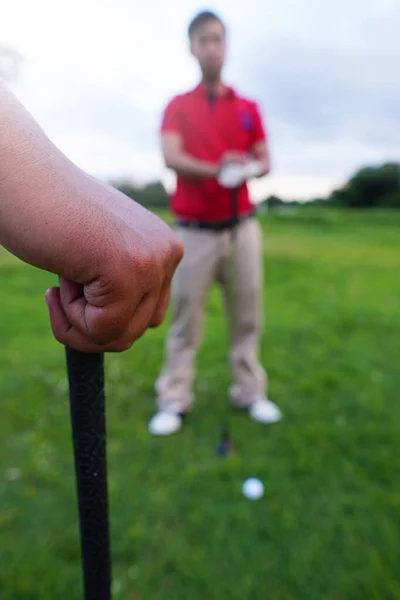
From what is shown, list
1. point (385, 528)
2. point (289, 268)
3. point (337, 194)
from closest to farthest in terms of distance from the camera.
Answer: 1. point (385, 528)
2. point (289, 268)
3. point (337, 194)

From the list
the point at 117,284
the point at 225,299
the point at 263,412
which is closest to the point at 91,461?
the point at 117,284

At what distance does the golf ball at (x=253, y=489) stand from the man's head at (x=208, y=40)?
2.14m

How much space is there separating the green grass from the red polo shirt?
1.32 m

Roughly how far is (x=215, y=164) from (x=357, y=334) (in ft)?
9.86

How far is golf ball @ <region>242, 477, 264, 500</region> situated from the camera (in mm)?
2705

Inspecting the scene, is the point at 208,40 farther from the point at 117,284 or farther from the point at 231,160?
the point at 117,284

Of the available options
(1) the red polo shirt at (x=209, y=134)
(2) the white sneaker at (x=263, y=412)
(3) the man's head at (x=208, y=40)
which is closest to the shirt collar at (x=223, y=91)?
(1) the red polo shirt at (x=209, y=134)

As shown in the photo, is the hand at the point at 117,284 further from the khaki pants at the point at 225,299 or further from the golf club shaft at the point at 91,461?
the khaki pants at the point at 225,299

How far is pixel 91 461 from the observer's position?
3.28 feet

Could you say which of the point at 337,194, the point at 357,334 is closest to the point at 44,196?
the point at 357,334

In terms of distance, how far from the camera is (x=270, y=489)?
108 inches

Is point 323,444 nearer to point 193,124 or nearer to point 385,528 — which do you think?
point 385,528

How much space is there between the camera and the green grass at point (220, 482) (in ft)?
7.27

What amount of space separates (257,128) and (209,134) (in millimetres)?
324
